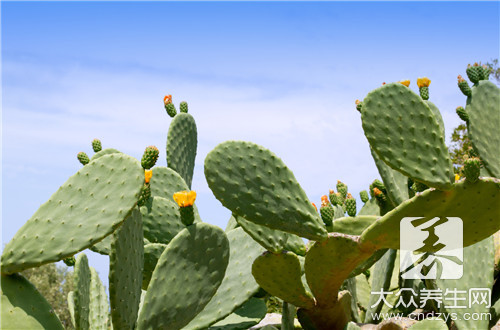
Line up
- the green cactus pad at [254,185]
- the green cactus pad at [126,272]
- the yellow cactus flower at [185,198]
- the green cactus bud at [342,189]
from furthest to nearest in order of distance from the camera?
the green cactus bud at [342,189] → the green cactus pad at [254,185] → the yellow cactus flower at [185,198] → the green cactus pad at [126,272]

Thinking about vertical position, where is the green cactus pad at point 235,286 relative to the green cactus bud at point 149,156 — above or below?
below

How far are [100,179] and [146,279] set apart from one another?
1.28 meters

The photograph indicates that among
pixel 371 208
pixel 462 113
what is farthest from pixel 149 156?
pixel 462 113

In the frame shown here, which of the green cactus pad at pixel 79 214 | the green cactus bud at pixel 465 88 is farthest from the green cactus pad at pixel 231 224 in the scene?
the green cactus bud at pixel 465 88

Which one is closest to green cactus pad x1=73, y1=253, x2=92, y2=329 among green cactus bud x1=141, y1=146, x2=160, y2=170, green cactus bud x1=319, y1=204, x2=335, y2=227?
green cactus bud x1=141, y1=146, x2=160, y2=170

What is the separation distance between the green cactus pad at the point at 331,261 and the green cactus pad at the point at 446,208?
0.09m

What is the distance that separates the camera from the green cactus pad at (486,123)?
14.8 ft

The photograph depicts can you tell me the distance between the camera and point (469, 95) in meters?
4.55

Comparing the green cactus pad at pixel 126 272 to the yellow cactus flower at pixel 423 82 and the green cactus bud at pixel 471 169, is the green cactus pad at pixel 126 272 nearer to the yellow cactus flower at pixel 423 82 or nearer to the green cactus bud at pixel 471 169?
the green cactus bud at pixel 471 169

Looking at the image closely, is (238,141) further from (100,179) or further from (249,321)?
(249,321)

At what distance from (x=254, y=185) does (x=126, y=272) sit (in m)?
0.74

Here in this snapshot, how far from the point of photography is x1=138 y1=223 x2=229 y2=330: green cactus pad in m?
2.67

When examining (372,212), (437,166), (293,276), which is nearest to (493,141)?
(372,212)

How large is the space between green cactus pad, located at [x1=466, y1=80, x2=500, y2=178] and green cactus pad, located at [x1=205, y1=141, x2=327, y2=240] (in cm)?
217
